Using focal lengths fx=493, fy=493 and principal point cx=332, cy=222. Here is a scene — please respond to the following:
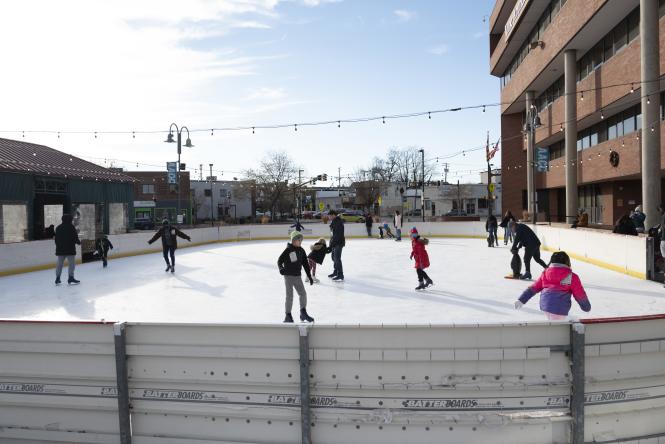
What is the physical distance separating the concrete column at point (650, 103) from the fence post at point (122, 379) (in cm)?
1790

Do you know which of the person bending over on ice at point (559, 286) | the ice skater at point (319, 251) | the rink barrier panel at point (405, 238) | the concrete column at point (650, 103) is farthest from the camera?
the concrete column at point (650, 103)

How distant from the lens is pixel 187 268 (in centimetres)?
1559

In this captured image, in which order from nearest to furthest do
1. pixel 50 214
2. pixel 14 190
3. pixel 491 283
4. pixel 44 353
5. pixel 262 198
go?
pixel 44 353
pixel 491 283
pixel 14 190
pixel 50 214
pixel 262 198

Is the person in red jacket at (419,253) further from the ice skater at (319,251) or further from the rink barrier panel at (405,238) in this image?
the rink barrier panel at (405,238)

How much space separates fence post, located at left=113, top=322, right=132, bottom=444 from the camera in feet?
11.0

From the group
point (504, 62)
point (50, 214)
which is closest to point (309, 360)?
point (50, 214)

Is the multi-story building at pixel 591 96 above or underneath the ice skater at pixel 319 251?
above

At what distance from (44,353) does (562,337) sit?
11.5 ft

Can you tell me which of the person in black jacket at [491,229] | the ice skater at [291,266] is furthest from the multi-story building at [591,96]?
the ice skater at [291,266]

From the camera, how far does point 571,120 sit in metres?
24.2

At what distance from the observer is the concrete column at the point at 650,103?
53.7 ft

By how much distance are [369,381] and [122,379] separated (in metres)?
1.68

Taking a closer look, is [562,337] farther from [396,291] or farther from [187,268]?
[187,268]

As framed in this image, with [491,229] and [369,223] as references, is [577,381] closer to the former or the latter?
[491,229]
